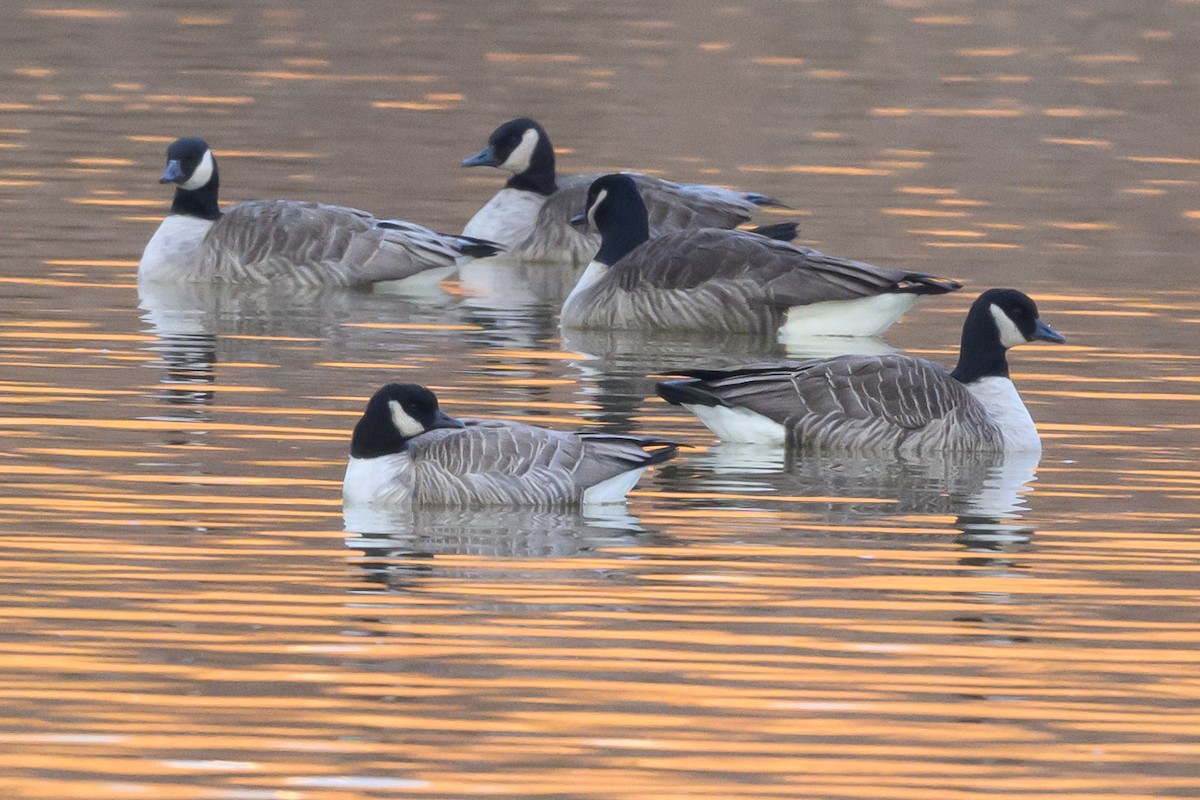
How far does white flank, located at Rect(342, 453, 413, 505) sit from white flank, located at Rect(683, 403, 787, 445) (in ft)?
8.87

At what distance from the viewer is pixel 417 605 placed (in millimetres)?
10625

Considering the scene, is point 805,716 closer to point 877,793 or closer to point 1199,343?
point 877,793

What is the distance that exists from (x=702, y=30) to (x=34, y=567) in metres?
30.5

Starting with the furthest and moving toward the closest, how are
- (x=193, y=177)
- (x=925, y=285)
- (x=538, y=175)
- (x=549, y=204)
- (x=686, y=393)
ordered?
(x=538, y=175) < (x=549, y=204) < (x=193, y=177) < (x=925, y=285) < (x=686, y=393)

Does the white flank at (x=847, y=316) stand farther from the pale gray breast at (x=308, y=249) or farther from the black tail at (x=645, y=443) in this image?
the black tail at (x=645, y=443)

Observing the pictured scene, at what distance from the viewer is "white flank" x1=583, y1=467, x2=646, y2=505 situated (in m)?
12.7

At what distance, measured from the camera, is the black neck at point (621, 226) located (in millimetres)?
20875

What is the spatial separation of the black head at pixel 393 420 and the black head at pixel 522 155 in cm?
1217

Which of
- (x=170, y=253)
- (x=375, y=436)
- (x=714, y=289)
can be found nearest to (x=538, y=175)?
(x=170, y=253)

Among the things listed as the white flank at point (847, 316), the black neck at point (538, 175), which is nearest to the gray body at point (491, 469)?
the white flank at point (847, 316)

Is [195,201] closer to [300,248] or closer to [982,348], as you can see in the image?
[300,248]

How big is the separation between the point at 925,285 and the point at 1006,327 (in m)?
2.92

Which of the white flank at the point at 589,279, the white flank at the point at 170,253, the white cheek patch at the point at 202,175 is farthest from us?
the white cheek patch at the point at 202,175

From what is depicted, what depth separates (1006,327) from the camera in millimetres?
15219
